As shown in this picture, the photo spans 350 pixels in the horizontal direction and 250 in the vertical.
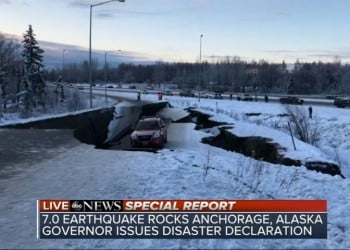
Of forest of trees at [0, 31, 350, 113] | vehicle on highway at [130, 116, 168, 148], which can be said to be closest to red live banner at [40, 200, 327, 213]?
vehicle on highway at [130, 116, 168, 148]

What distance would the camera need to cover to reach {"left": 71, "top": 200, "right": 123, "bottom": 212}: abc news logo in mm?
9469

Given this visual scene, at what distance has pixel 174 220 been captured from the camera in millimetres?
8891

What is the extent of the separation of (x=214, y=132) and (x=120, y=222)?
27.2m

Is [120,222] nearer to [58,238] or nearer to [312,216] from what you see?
[58,238]

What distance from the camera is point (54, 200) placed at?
406 inches

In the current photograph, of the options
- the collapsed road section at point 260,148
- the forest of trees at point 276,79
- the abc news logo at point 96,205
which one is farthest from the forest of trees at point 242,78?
the abc news logo at point 96,205

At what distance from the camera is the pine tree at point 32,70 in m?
71.2

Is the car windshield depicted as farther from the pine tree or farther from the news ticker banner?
the pine tree

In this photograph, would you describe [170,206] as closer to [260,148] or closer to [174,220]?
[174,220]

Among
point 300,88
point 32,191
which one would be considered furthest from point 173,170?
point 300,88

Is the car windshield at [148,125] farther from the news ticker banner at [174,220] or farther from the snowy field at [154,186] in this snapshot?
the news ticker banner at [174,220]

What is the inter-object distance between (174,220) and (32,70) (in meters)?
67.5

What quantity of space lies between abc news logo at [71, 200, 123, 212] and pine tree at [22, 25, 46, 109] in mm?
63656

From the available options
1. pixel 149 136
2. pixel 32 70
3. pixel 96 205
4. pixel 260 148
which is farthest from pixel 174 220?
pixel 32 70
